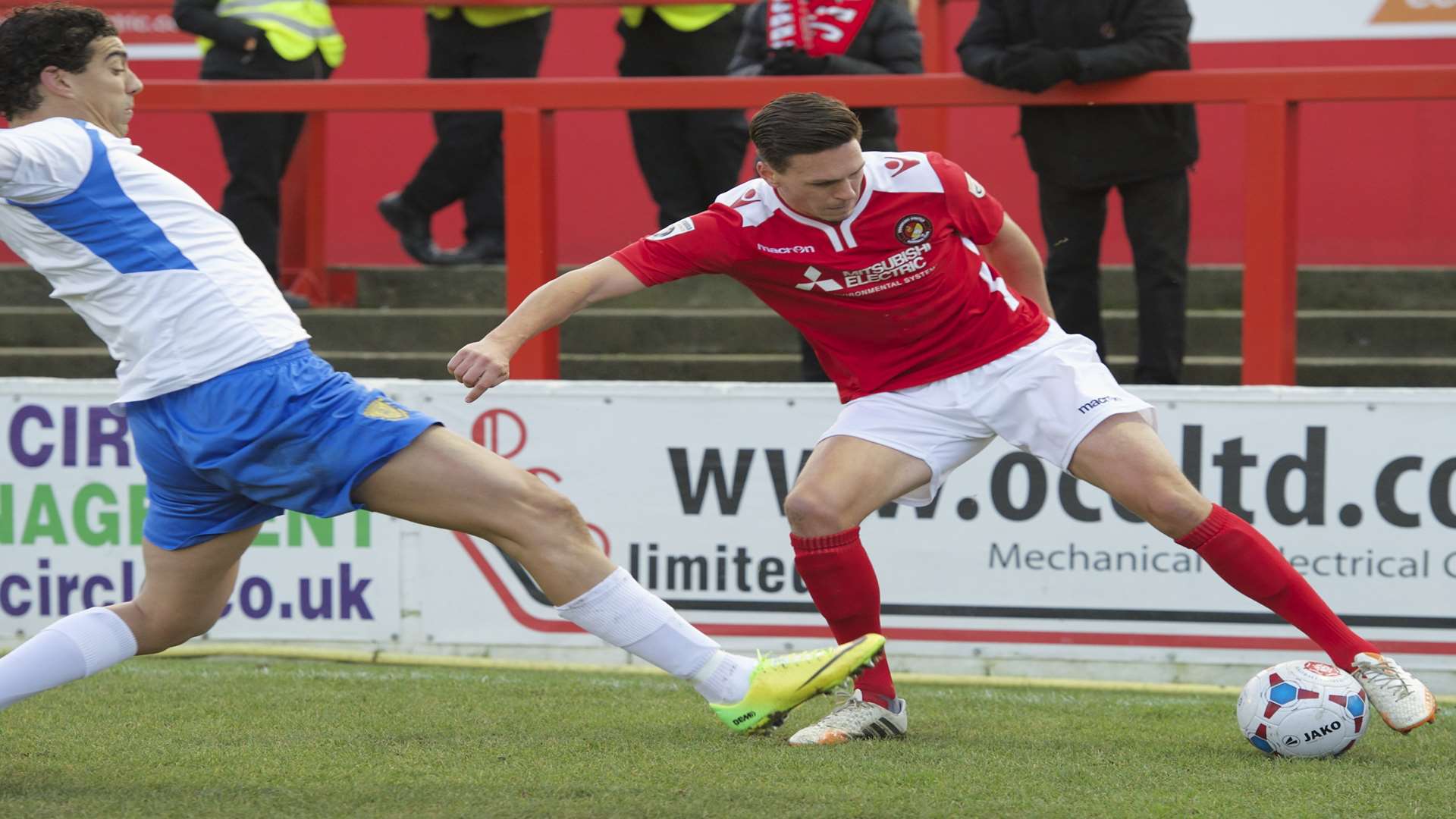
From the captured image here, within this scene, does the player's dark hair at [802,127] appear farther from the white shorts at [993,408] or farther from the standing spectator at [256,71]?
the standing spectator at [256,71]

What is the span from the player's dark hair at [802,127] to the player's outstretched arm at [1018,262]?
0.61m

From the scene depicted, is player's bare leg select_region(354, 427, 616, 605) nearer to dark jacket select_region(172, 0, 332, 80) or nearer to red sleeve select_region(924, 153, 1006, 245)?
red sleeve select_region(924, 153, 1006, 245)

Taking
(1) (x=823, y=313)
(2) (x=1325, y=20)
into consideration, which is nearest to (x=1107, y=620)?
(1) (x=823, y=313)

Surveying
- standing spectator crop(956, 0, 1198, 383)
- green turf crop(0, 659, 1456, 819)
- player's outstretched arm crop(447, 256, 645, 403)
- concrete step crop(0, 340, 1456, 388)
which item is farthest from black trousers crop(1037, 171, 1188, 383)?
player's outstretched arm crop(447, 256, 645, 403)

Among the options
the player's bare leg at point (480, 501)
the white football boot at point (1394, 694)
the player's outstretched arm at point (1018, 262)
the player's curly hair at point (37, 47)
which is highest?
Answer: the player's curly hair at point (37, 47)

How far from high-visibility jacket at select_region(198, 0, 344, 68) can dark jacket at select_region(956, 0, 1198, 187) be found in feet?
9.74

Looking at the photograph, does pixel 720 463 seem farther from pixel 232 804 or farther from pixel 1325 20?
pixel 1325 20

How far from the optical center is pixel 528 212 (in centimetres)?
620

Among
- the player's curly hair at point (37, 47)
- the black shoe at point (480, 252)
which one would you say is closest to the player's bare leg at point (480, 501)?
the player's curly hair at point (37, 47)

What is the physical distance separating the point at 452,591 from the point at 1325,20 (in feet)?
17.9

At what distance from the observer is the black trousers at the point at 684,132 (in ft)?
24.1

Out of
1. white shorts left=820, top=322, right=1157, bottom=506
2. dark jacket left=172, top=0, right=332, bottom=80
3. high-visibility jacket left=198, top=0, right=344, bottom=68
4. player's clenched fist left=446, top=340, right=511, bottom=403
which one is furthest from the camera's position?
high-visibility jacket left=198, top=0, right=344, bottom=68

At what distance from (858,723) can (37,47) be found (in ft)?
8.20

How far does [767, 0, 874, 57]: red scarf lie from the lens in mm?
6184
